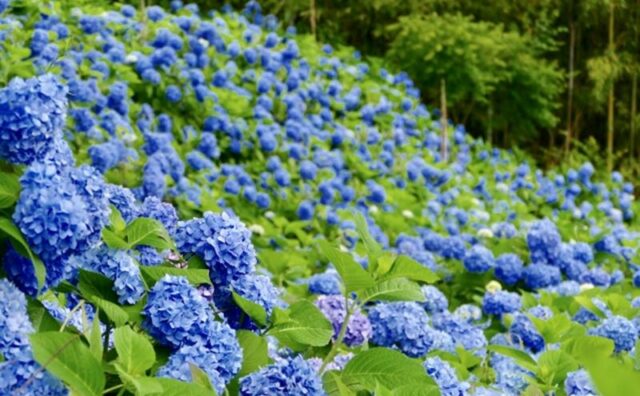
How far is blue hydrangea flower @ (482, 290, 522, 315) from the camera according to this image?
8.70 feet

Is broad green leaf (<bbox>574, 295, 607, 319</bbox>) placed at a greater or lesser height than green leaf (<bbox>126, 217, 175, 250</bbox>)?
lesser

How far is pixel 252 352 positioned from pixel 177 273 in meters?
0.14

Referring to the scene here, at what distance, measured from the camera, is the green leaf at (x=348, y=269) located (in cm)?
116

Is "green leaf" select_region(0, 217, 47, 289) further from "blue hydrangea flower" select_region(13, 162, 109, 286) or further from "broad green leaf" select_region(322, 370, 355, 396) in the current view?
"broad green leaf" select_region(322, 370, 355, 396)

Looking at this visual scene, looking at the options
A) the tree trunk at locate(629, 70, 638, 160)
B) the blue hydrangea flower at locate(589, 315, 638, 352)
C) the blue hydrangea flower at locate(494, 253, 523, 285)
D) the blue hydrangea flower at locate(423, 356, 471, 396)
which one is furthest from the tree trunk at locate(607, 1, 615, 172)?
the blue hydrangea flower at locate(423, 356, 471, 396)

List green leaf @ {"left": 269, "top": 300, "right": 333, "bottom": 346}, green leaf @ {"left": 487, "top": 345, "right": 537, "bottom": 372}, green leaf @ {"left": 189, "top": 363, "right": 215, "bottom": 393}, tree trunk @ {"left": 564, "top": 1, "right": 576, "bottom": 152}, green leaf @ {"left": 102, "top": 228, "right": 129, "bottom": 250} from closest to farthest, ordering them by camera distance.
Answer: green leaf @ {"left": 189, "top": 363, "right": 215, "bottom": 393}, green leaf @ {"left": 102, "top": 228, "right": 129, "bottom": 250}, green leaf @ {"left": 269, "top": 300, "right": 333, "bottom": 346}, green leaf @ {"left": 487, "top": 345, "right": 537, "bottom": 372}, tree trunk @ {"left": 564, "top": 1, "right": 576, "bottom": 152}

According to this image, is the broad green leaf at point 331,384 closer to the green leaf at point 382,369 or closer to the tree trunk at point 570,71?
the green leaf at point 382,369

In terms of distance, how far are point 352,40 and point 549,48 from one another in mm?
1628

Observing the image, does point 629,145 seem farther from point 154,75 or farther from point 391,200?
point 154,75

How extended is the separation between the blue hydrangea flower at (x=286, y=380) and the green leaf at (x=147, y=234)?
169 millimetres

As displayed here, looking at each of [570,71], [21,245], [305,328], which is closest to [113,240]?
[21,245]

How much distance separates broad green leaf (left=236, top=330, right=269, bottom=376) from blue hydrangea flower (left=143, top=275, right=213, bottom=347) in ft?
0.38

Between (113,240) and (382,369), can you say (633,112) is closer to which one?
(382,369)

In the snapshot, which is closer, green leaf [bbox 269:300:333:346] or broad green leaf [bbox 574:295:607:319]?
green leaf [bbox 269:300:333:346]
